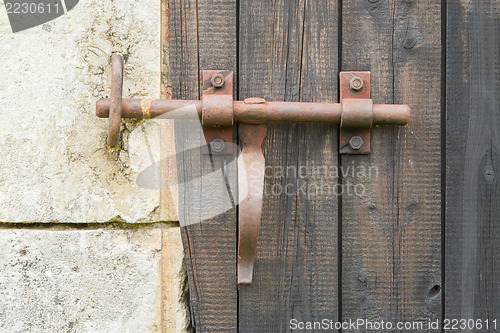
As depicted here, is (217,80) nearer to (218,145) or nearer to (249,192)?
(218,145)

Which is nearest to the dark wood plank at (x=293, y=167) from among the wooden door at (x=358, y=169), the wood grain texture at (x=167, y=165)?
the wooden door at (x=358, y=169)

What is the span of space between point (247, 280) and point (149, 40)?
499 mm

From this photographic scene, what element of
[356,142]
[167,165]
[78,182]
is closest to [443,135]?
[356,142]

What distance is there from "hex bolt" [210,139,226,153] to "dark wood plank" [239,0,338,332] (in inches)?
3.5

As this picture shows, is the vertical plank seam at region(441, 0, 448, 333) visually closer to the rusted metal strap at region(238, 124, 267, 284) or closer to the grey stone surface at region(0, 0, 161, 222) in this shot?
the rusted metal strap at region(238, 124, 267, 284)

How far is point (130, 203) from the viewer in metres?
0.88

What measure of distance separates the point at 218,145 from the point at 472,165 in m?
0.53

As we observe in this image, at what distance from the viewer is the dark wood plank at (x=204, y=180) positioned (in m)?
0.92

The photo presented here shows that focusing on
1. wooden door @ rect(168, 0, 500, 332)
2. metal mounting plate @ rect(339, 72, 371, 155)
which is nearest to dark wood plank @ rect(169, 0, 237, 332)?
wooden door @ rect(168, 0, 500, 332)

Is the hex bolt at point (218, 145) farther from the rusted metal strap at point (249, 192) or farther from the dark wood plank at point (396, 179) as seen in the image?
the dark wood plank at point (396, 179)

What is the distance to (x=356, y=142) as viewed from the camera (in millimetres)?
925

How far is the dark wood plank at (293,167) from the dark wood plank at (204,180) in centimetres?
3

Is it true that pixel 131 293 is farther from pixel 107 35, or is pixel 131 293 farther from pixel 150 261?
pixel 107 35

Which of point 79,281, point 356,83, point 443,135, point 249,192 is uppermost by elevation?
point 356,83
